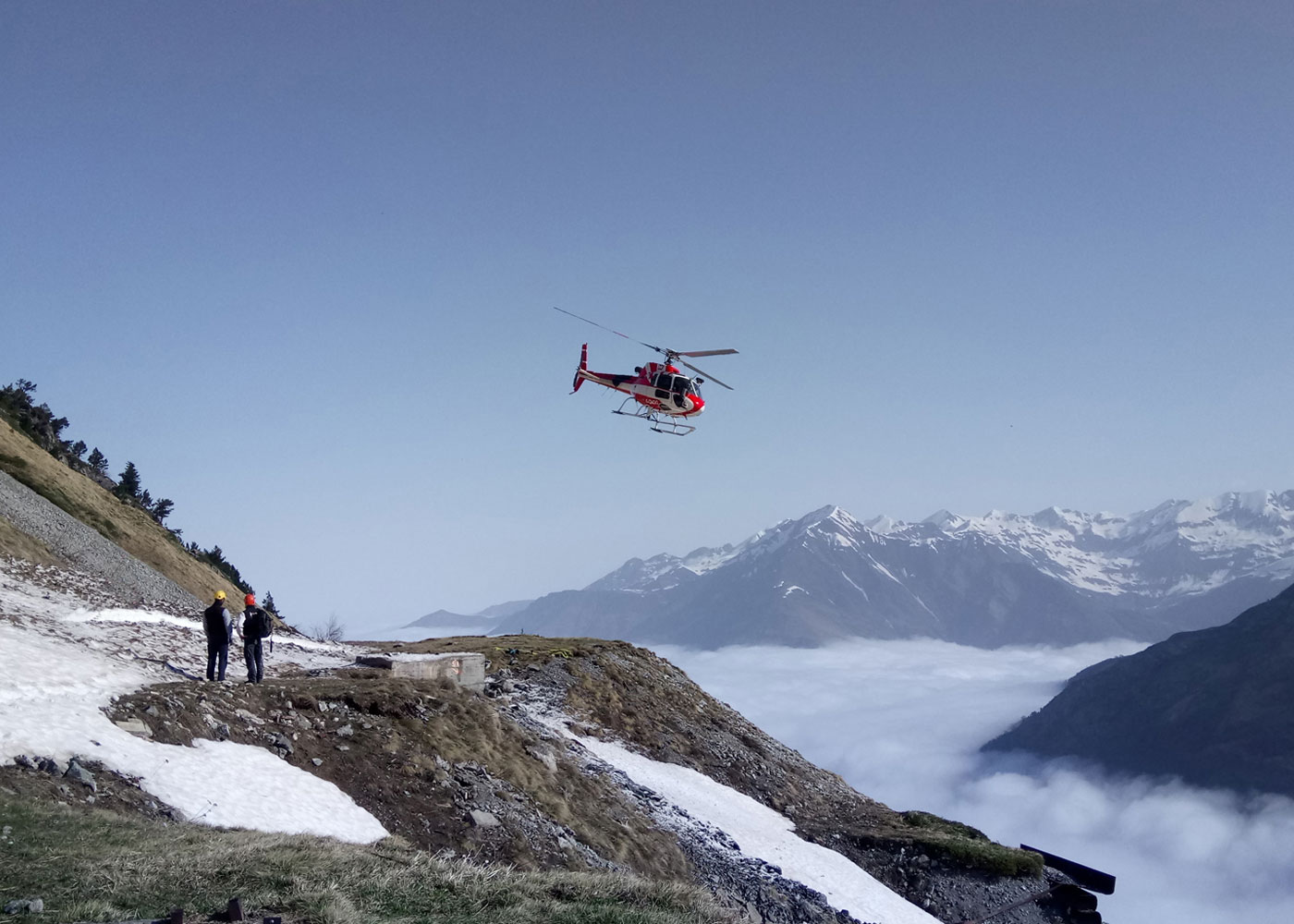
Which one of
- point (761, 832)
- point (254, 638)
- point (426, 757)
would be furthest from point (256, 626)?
point (761, 832)

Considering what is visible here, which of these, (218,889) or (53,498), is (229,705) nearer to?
(218,889)

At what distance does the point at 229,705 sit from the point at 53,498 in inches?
1206

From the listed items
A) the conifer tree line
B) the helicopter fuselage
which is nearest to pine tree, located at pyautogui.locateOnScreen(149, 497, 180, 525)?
the conifer tree line

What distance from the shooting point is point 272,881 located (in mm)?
12805

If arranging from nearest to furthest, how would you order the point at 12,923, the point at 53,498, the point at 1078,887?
1. the point at 12,923
2. the point at 1078,887
3. the point at 53,498

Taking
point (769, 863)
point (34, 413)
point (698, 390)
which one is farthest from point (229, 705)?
point (34, 413)

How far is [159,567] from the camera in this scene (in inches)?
1877

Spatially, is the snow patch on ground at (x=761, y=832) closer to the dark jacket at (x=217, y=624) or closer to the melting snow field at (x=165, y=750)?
the melting snow field at (x=165, y=750)

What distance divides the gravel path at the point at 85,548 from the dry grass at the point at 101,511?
2.88 m

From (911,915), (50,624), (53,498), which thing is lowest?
(911,915)

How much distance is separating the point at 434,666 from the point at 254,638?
31.4ft

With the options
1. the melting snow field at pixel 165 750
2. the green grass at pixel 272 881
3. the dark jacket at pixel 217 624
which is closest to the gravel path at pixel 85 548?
the melting snow field at pixel 165 750

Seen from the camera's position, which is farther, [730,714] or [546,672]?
[730,714]

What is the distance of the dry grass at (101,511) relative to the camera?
46.5 m
